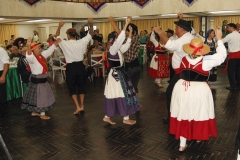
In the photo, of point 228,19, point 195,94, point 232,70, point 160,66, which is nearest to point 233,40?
point 232,70

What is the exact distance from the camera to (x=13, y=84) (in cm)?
661

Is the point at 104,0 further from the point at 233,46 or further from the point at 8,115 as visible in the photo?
the point at 8,115

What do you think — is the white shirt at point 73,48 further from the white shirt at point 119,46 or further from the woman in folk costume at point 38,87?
the white shirt at point 119,46

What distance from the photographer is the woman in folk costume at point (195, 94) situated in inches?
122

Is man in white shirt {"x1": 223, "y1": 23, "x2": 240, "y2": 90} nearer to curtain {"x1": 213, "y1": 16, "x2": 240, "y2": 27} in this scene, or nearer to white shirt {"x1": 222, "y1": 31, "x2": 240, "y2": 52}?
white shirt {"x1": 222, "y1": 31, "x2": 240, "y2": 52}

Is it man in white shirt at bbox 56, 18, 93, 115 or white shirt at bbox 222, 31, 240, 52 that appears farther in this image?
white shirt at bbox 222, 31, 240, 52

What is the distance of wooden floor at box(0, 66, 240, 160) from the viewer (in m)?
3.48

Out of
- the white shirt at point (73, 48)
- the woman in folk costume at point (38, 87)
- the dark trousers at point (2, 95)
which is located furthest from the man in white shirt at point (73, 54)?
the dark trousers at point (2, 95)

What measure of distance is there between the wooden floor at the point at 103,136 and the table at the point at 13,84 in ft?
2.08

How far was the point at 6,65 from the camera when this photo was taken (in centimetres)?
492

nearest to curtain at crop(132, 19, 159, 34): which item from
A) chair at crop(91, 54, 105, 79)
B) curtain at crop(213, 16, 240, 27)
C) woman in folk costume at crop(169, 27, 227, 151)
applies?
curtain at crop(213, 16, 240, 27)

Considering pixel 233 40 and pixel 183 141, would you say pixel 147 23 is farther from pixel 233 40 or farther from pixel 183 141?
pixel 183 141

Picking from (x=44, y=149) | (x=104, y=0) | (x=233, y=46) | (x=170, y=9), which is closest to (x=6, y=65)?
(x=44, y=149)

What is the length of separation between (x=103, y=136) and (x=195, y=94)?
166 cm
